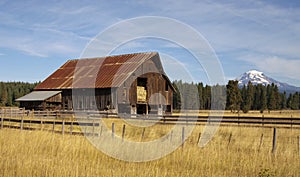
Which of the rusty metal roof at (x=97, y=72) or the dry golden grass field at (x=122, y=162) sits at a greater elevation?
the rusty metal roof at (x=97, y=72)

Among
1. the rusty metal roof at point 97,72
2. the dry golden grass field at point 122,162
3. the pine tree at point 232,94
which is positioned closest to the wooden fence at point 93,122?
the dry golden grass field at point 122,162

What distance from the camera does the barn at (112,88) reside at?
39719 mm

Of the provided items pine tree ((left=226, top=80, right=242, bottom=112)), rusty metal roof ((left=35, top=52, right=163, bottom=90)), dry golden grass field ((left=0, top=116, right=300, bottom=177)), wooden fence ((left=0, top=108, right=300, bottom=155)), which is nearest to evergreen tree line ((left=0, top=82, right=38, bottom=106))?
rusty metal roof ((left=35, top=52, right=163, bottom=90))

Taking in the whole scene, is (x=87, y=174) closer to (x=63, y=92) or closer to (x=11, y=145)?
(x=11, y=145)

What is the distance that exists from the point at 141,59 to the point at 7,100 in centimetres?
7789

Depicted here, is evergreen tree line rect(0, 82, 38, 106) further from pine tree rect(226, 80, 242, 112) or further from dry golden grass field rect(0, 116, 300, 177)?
dry golden grass field rect(0, 116, 300, 177)

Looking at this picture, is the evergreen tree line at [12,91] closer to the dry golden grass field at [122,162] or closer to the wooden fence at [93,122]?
the wooden fence at [93,122]

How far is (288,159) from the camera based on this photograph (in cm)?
1092

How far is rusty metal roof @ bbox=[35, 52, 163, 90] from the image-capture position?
4006 cm

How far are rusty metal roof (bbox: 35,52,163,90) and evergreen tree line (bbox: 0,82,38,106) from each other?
62.6 meters

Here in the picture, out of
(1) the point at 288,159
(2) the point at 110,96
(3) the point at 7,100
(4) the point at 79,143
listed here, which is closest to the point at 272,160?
(1) the point at 288,159

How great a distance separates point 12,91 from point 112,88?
8394 cm

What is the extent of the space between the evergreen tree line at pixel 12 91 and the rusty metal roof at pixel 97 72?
62.6 metres

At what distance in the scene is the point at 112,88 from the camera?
128 feet
